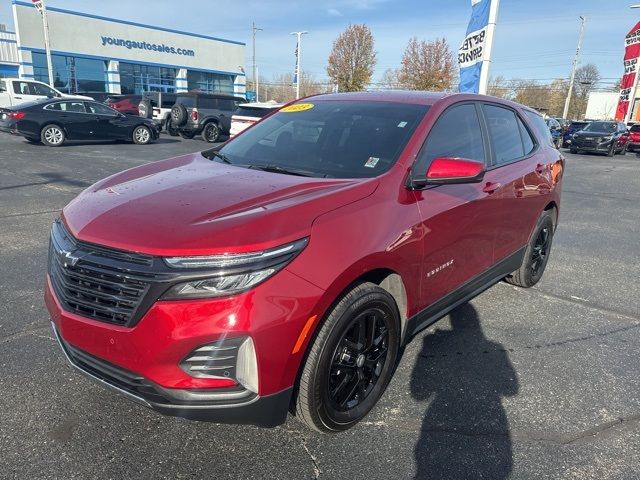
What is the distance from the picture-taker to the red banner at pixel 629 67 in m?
32.5

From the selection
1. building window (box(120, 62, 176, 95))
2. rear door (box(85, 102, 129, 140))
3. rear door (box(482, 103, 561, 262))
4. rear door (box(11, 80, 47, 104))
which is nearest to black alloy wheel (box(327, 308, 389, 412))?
rear door (box(482, 103, 561, 262))

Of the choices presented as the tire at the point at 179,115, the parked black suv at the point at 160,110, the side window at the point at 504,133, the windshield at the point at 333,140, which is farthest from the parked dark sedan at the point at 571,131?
the windshield at the point at 333,140

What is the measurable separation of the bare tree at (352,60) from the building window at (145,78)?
15.4 meters

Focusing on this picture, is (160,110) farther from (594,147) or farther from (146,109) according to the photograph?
(594,147)

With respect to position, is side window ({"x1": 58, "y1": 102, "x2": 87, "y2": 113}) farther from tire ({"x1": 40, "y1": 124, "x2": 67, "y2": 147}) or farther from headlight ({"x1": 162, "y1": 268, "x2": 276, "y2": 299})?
headlight ({"x1": 162, "y1": 268, "x2": 276, "y2": 299})

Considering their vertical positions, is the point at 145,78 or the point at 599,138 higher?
the point at 145,78

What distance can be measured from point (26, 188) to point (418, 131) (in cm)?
822

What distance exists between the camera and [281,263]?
205 centimetres

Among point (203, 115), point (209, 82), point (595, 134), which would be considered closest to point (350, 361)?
point (203, 115)

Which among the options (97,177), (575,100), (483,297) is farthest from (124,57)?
(575,100)

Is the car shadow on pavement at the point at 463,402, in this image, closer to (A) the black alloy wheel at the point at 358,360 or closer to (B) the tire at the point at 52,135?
(A) the black alloy wheel at the point at 358,360

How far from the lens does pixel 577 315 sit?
4219 millimetres

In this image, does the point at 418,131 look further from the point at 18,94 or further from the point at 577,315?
the point at 18,94

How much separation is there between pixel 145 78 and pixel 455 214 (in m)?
42.1
